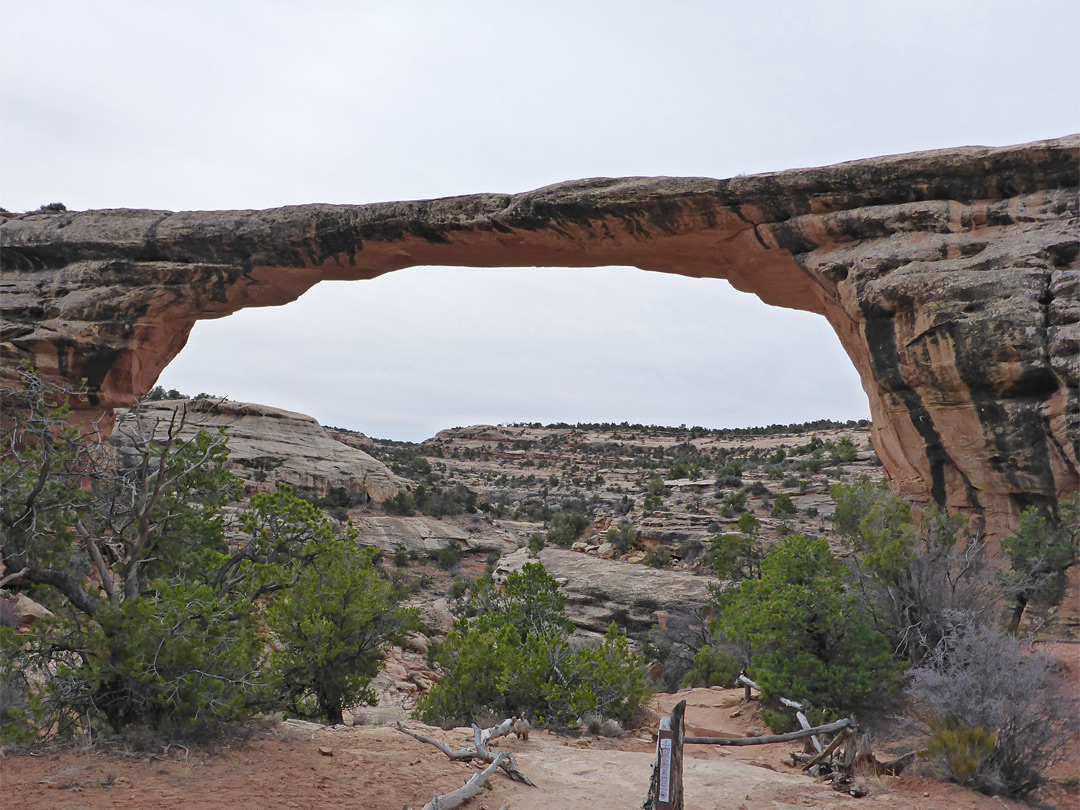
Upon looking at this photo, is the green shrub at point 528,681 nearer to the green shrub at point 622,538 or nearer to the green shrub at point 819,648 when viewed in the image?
the green shrub at point 819,648

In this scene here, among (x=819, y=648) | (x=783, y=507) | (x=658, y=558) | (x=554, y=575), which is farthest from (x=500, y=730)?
(x=783, y=507)

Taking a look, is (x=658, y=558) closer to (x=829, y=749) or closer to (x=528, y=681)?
(x=528, y=681)

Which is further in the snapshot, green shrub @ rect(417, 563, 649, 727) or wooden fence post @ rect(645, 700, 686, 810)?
green shrub @ rect(417, 563, 649, 727)

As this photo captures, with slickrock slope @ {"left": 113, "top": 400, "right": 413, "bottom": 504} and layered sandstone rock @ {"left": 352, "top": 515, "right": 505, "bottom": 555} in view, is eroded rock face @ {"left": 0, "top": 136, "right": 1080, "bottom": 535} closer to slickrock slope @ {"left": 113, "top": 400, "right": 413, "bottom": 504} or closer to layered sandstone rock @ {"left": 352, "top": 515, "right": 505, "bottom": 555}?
layered sandstone rock @ {"left": 352, "top": 515, "right": 505, "bottom": 555}

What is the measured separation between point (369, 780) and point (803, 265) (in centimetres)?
927

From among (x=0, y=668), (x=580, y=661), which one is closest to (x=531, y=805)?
(x=580, y=661)

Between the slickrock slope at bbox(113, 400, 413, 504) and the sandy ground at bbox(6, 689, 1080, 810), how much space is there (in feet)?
63.3

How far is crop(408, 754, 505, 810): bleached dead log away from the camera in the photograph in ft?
17.6

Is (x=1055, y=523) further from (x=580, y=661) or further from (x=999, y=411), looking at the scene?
(x=580, y=661)

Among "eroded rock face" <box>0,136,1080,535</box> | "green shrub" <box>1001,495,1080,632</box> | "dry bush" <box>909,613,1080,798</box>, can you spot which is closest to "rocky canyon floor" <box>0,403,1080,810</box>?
"dry bush" <box>909,613,1080,798</box>

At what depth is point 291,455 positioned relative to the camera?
90.5 feet

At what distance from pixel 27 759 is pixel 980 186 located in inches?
502

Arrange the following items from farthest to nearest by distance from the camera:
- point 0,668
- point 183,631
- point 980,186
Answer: point 980,186 → point 0,668 → point 183,631

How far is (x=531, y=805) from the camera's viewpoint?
234 inches
